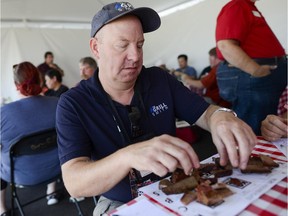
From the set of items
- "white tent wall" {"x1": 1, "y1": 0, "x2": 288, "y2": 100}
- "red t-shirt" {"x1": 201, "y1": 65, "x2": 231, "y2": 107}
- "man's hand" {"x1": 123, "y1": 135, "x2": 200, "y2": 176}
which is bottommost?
"red t-shirt" {"x1": 201, "y1": 65, "x2": 231, "y2": 107}

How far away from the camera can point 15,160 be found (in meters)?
1.86

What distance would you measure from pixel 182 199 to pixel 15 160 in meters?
1.62

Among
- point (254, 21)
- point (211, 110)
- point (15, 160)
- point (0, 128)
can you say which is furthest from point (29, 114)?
point (254, 21)

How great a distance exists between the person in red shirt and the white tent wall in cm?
282

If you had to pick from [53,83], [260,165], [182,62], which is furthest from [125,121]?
[182,62]

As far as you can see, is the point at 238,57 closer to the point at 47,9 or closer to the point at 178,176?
the point at 178,176

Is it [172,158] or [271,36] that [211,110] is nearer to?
[172,158]

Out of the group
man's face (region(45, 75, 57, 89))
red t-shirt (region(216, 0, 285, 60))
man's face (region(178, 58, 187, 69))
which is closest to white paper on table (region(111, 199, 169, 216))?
red t-shirt (region(216, 0, 285, 60))

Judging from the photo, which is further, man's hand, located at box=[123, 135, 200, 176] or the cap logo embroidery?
the cap logo embroidery

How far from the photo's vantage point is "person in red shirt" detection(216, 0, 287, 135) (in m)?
1.72

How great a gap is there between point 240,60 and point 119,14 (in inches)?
40.3

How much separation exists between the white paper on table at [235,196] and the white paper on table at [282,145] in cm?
13

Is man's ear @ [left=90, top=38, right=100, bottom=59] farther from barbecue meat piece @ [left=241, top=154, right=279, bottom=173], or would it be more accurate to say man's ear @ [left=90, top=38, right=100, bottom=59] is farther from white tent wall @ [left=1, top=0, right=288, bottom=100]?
white tent wall @ [left=1, top=0, right=288, bottom=100]

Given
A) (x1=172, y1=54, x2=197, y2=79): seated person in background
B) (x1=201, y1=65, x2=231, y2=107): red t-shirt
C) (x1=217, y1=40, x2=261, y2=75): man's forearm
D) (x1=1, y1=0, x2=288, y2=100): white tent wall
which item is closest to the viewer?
(x1=217, y1=40, x2=261, y2=75): man's forearm
